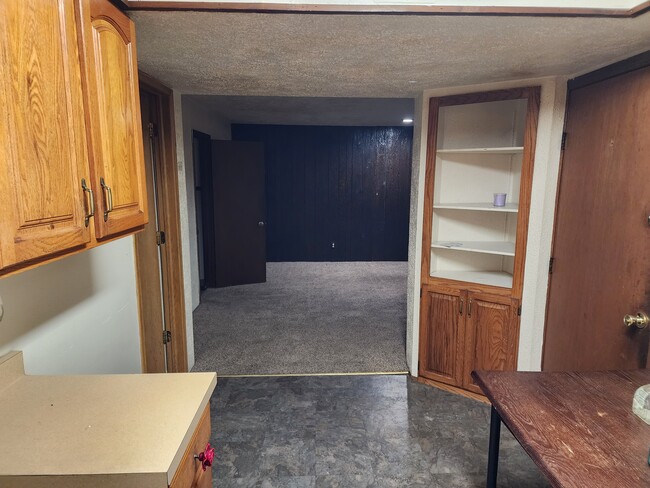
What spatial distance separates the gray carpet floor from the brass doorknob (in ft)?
5.32

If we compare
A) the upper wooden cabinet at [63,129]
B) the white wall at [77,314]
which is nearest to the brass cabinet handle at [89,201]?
the upper wooden cabinet at [63,129]

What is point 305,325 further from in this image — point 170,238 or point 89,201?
point 89,201

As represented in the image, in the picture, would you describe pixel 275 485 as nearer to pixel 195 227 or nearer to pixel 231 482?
pixel 231 482

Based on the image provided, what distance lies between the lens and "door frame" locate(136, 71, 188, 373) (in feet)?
8.51

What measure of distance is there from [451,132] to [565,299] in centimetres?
131

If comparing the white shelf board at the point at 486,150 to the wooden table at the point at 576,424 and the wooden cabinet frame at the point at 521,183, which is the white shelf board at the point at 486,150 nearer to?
the wooden cabinet frame at the point at 521,183

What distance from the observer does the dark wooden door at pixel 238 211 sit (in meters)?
5.02

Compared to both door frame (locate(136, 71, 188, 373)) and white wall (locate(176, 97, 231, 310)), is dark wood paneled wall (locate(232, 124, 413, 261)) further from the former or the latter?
door frame (locate(136, 71, 188, 373))

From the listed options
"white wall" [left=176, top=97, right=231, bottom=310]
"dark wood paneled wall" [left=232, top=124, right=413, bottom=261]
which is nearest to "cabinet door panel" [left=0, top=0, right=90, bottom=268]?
"white wall" [left=176, top=97, right=231, bottom=310]

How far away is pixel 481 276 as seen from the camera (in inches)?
108

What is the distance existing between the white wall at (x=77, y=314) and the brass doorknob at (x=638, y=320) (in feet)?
7.65

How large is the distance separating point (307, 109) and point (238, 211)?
5.14 feet

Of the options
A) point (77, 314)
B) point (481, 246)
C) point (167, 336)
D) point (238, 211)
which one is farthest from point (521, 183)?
point (238, 211)

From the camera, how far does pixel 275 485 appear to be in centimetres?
189
